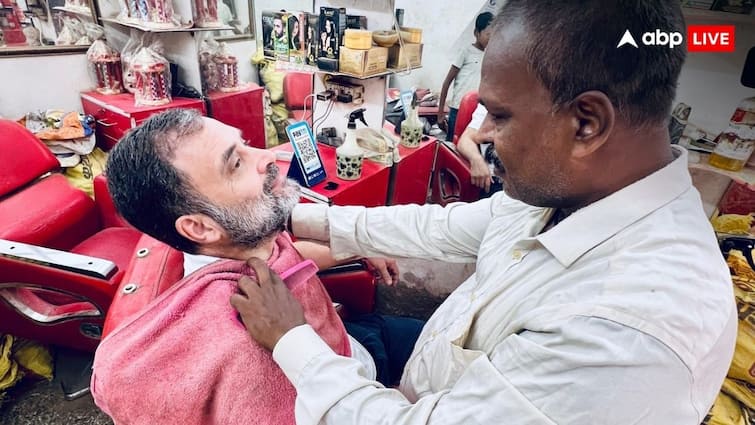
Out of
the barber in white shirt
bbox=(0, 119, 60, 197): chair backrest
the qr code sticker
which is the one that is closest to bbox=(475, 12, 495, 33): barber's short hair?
the qr code sticker

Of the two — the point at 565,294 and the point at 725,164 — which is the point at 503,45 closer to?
the point at 565,294

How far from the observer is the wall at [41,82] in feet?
7.93

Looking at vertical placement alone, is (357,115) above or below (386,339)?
above

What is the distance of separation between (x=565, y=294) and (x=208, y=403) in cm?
78

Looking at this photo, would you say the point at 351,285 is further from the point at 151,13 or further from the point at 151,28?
the point at 151,13

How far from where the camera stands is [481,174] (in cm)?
236

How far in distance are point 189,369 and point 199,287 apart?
19 centimetres

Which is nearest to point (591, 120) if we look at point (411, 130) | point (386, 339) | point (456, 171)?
point (386, 339)

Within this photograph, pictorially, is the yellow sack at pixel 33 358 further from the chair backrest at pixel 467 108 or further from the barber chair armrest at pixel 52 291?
the chair backrest at pixel 467 108

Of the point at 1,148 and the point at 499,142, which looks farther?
the point at 1,148

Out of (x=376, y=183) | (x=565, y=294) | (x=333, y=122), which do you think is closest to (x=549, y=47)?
(x=565, y=294)

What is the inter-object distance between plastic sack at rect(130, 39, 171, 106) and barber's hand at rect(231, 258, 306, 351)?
85.1 inches

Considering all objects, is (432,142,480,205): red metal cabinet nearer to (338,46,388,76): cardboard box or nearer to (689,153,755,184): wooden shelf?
(338,46,388,76): cardboard box

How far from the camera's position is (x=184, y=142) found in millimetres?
989
